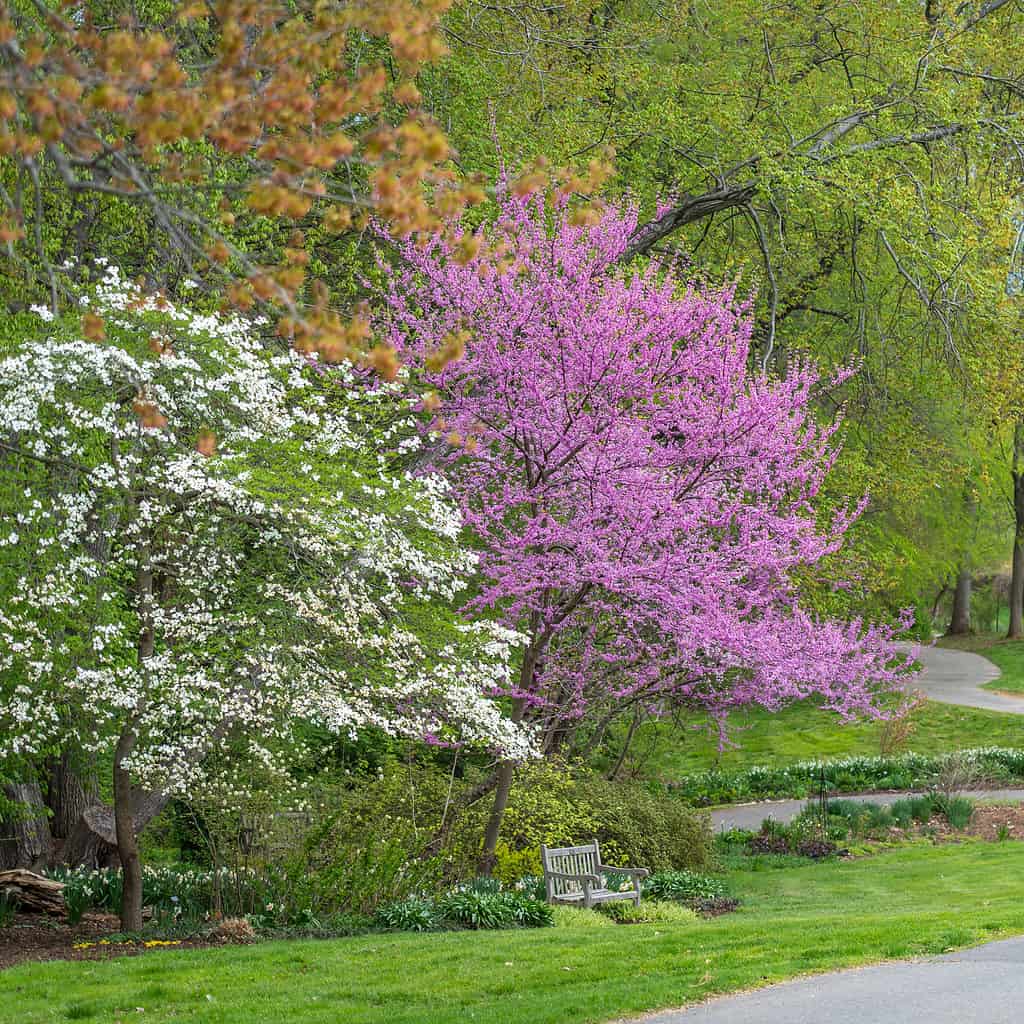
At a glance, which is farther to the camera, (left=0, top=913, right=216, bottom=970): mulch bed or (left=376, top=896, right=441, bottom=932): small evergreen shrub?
(left=376, top=896, right=441, bottom=932): small evergreen shrub

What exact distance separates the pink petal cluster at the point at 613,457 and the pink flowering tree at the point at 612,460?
0.9 inches

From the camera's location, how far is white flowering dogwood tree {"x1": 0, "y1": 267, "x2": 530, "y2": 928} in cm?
913

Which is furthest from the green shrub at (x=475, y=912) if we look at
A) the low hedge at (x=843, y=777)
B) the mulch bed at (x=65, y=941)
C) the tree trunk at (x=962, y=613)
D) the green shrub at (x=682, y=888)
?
the tree trunk at (x=962, y=613)

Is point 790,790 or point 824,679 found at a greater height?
point 824,679

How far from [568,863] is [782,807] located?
807cm

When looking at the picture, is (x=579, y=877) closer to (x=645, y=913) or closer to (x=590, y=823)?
(x=645, y=913)

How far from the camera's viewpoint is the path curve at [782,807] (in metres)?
18.1

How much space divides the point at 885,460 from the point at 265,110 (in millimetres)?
17089

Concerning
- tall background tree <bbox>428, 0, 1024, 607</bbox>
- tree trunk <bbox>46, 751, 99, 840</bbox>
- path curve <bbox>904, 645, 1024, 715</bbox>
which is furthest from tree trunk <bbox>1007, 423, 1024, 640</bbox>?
tree trunk <bbox>46, 751, 99, 840</bbox>

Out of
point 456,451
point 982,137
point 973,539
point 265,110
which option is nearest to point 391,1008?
point 265,110

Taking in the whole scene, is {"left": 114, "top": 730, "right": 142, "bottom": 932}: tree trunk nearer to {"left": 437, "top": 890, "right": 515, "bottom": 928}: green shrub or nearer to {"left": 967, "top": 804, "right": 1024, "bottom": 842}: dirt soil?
{"left": 437, "top": 890, "right": 515, "bottom": 928}: green shrub

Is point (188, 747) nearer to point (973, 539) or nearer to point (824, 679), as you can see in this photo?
point (824, 679)

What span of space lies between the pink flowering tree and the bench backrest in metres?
0.97

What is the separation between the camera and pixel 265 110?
362 centimetres
